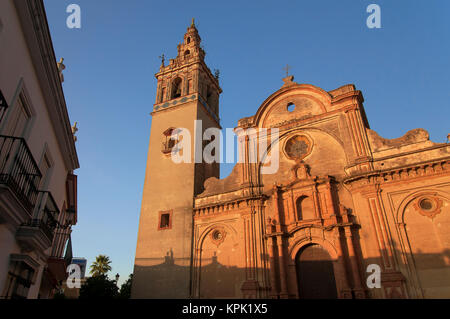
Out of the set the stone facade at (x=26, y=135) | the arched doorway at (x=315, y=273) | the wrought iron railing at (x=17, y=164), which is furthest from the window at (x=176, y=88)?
the wrought iron railing at (x=17, y=164)

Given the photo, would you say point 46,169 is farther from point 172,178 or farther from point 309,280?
point 172,178

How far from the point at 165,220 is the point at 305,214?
8764 mm

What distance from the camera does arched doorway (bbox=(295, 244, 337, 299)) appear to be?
15.0m

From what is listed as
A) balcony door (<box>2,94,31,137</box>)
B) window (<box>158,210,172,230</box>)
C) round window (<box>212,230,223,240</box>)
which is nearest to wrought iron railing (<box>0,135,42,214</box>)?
balcony door (<box>2,94,31,137</box>)

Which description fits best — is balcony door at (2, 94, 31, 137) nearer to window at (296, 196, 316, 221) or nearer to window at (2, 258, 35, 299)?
window at (2, 258, 35, 299)

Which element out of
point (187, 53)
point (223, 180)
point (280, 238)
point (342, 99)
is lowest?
point (280, 238)

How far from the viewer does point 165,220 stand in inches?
802

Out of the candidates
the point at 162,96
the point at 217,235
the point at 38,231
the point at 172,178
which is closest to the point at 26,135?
the point at 38,231

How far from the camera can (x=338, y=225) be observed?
50.0 feet

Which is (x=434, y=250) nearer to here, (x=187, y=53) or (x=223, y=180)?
(x=223, y=180)

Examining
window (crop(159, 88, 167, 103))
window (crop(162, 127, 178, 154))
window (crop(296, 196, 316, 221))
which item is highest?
window (crop(159, 88, 167, 103))

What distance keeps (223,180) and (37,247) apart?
44.2 ft

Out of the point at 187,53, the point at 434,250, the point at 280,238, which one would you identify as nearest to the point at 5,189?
the point at 280,238

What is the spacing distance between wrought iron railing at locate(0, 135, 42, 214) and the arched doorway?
1290 centimetres
